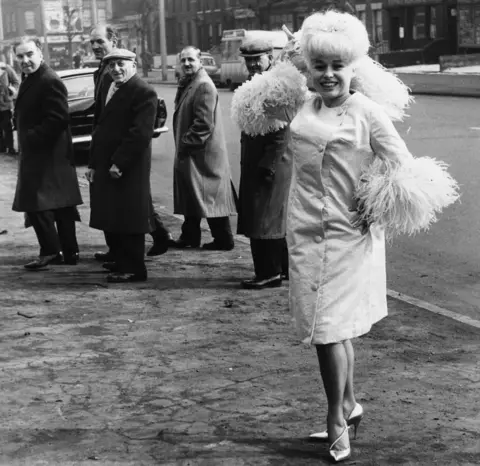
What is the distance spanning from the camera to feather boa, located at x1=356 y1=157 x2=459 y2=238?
4.32m

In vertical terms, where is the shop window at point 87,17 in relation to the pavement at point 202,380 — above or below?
above

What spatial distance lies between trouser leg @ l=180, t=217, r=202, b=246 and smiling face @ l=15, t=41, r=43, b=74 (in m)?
1.87

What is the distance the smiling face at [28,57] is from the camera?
8320 millimetres

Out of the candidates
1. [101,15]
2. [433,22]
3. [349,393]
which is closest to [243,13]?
[433,22]

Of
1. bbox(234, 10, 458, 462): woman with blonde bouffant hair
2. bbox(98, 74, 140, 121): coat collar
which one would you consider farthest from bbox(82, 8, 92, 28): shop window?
bbox(234, 10, 458, 462): woman with blonde bouffant hair

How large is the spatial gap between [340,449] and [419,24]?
172 ft

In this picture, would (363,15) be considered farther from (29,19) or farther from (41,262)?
(29,19)

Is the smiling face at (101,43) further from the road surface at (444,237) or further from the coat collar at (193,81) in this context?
the road surface at (444,237)

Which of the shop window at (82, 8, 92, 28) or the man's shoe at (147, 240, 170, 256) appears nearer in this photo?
the man's shoe at (147, 240, 170, 256)

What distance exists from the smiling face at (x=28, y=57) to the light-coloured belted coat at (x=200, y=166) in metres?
1.29

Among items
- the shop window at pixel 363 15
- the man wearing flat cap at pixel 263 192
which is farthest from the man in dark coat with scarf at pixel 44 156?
the shop window at pixel 363 15

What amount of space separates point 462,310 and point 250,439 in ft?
9.39

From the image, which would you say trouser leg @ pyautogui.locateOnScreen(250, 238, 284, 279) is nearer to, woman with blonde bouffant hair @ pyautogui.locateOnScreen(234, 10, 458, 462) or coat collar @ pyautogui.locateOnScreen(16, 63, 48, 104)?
coat collar @ pyautogui.locateOnScreen(16, 63, 48, 104)

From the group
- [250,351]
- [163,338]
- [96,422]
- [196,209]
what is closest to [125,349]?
[163,338]
